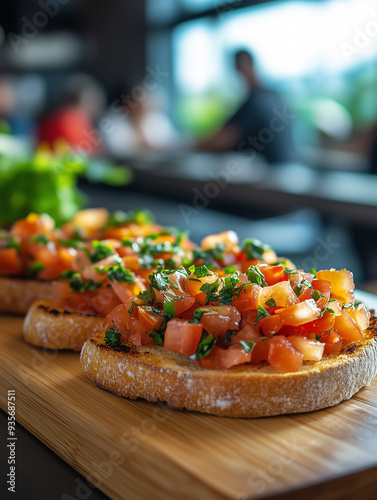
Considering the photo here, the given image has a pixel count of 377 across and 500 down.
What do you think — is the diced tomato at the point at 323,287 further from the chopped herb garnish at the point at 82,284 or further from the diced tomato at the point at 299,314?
the chopped herb garnish at the point at 82,284

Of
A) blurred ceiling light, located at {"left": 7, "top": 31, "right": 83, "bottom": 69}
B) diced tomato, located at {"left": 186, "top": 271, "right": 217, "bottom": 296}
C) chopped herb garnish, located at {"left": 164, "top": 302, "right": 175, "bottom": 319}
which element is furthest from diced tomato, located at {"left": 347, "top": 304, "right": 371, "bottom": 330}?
blurred ceiling light, located at {"left": 7, "top": 31, "right": 83, "bottom": 69}

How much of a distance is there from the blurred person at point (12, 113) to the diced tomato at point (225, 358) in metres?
12.7

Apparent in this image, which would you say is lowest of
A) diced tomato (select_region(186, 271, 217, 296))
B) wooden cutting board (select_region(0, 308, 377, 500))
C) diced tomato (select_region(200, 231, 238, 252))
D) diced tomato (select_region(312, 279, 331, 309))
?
wooden cutting board (select_region(0, 308, 377, 500))

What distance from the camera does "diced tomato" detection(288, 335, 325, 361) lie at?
174cm

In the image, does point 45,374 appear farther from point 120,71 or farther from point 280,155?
point 120,71

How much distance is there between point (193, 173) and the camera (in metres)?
7.94

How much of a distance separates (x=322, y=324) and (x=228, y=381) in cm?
35

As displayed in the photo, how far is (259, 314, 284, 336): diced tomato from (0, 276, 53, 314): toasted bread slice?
1212 millimetres

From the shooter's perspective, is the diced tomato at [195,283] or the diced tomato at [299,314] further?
the diced tomato at [195,283]

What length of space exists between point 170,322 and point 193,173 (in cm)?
634

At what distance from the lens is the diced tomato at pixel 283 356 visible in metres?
1.70

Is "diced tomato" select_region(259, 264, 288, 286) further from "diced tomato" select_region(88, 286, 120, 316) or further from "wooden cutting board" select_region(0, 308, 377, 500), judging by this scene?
"diced tomato" select_region(88, 286, 120, 316)

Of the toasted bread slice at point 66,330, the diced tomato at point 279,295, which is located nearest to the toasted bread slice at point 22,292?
the toasted bread slice at point 66,330

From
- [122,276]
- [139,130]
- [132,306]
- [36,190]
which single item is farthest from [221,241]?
[139,130]
